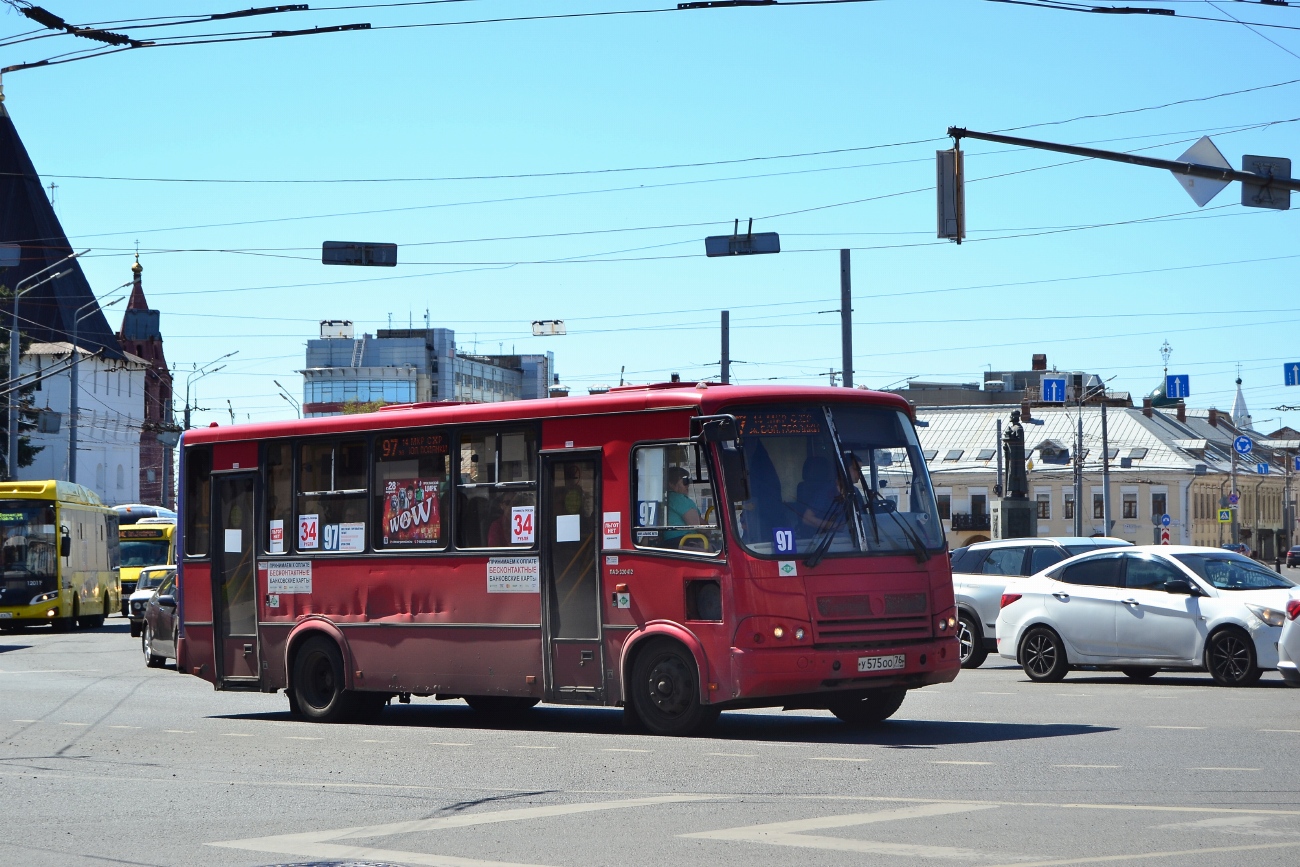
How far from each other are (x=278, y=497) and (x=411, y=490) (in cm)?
197

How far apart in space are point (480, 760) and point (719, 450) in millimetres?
3051

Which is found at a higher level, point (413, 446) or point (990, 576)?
point (413, 446)

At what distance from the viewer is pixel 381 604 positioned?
57.5ft

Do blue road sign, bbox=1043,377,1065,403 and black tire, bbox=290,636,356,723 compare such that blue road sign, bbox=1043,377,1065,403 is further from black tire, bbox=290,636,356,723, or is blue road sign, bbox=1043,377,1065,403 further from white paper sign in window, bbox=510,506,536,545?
white paper sign in window, bbox=510,506,536,545

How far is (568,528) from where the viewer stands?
52.3 feet

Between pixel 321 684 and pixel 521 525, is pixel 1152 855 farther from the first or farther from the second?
pixel 321 684

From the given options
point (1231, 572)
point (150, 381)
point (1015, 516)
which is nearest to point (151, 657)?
point (1231, 572)

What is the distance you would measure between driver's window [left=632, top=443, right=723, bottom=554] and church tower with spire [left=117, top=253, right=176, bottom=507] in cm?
11575

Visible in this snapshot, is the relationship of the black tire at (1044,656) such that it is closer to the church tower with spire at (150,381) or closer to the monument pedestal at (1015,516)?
the monument pedestal at (1015,516)

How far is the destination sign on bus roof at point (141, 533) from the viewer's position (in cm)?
5903

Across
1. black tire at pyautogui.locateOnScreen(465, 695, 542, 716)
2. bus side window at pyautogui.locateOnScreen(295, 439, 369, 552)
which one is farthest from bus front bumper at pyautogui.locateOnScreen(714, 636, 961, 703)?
bus side window at pyautogui.locateOnScreen(295, 439, 369, 552)

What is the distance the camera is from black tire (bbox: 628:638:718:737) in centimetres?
1474

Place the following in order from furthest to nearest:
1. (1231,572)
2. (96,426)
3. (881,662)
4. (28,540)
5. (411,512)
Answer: (96,426) → (28,540) → (1231,572) → (411,512) → (881,662)

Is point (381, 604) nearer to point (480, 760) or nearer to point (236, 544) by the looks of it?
point (236, 544)
